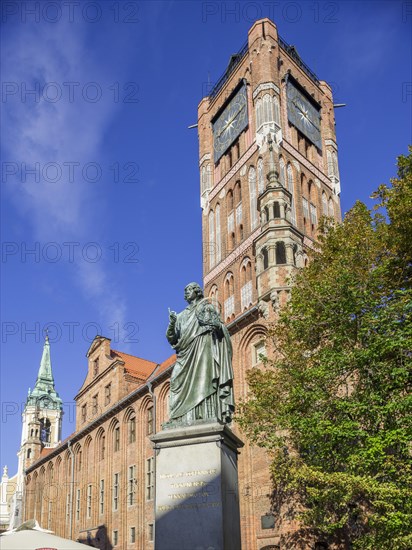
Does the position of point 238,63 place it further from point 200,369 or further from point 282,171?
point 200,369

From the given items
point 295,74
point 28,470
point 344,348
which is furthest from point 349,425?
point 28,470

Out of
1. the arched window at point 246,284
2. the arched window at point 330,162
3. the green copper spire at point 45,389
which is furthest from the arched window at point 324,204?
the green copper spire at point 45,389

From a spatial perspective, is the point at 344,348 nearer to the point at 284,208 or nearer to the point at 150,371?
the point at 284,208

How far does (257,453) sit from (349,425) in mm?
12858

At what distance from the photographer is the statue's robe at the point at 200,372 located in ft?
32.6

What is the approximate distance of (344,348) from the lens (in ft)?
55.0

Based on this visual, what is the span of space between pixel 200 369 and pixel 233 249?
29.8 metres

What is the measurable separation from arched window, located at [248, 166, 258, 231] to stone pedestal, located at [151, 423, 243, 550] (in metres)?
29.4

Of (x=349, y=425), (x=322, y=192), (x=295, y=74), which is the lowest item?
(x=349, y=425)

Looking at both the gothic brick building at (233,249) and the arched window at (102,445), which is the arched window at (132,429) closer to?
the gothic brick building at (233,249)

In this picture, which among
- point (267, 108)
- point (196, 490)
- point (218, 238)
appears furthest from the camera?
point (218, 238)

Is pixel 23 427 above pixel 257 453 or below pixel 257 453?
above

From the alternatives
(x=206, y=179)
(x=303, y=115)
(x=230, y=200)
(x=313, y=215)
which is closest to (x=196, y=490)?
(x=313, y=215)

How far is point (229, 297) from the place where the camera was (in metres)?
38.7
